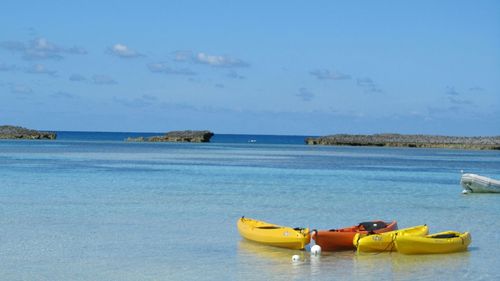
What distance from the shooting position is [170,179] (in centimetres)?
3841

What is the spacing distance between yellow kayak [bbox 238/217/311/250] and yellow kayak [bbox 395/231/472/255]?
217 centimetres

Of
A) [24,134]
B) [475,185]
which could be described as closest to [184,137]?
[24,134]

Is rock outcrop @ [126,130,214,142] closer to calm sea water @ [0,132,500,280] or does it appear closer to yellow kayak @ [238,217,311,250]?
calm sea water @ [0,132,500,280]

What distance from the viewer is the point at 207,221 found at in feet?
73.4

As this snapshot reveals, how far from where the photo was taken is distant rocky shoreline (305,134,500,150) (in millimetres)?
121125

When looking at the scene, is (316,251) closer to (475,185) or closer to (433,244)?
(433,244)

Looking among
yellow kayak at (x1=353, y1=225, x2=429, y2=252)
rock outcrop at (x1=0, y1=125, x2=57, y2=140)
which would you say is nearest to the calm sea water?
yellow kayak at (x1=353, y1=225, x2=429, y2=252)

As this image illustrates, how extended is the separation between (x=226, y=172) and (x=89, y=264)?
29097 mm

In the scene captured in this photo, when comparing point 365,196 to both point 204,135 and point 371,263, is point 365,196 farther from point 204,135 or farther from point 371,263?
point 204,135

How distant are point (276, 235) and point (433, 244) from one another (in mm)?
3622

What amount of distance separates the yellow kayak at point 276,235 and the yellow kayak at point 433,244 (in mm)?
2174

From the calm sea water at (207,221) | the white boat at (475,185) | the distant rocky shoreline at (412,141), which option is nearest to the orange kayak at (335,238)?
the calm sea water at (207,221)

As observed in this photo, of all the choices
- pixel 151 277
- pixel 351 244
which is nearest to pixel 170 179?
pixel 351 244

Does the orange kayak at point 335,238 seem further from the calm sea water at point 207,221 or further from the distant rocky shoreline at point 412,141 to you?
the distant rocky shoreline at point 412,141
